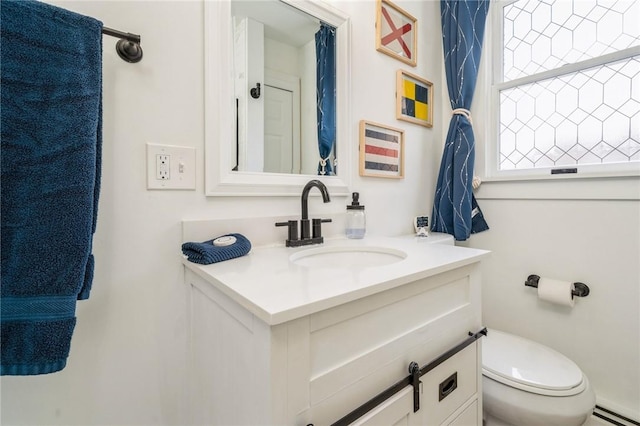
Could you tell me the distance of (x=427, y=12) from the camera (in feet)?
5.14

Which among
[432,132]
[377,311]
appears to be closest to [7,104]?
[377,311]

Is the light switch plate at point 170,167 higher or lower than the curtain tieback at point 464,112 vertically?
lower

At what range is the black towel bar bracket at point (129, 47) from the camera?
703 millimetres

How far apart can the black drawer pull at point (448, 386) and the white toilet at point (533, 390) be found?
0.92ft

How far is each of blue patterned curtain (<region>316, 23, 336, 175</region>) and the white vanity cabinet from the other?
0.58 meters

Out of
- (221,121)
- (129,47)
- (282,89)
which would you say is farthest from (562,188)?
(129,47)

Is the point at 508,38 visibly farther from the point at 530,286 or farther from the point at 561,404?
the point at 561,404

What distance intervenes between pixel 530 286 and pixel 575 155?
624 mm

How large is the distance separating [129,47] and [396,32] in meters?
1.17

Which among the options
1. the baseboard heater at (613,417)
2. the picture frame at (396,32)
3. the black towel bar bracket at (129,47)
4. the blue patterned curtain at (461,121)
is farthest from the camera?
the blue patterned curtain at (461,121)

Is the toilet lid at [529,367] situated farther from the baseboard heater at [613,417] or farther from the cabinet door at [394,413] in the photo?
the cabinet door at [394,413]

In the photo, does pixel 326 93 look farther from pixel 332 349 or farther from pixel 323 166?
pixel 332 349

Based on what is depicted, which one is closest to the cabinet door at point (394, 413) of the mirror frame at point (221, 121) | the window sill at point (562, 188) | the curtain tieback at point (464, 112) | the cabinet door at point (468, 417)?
the cabinet door at point (468, 417)

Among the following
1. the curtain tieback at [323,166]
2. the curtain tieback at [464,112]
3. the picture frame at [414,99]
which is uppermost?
the picture frame at [414,99]
